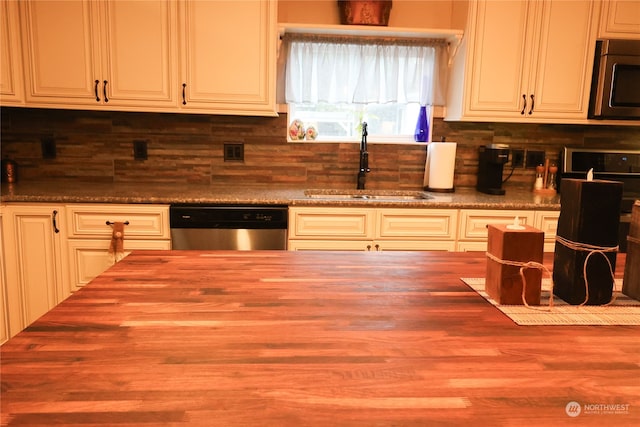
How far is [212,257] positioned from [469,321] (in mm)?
730

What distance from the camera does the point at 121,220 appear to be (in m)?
2.46

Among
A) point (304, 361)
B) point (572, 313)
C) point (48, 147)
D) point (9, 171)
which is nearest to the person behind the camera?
point (304, 361)

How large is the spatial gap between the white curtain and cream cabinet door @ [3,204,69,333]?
62.3 inches

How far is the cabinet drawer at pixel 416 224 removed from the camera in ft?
8.36

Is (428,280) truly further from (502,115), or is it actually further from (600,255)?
(502,115)

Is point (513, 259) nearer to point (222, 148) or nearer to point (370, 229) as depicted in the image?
point (370, 229)

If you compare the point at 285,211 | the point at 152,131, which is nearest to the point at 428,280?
the point at 285,211

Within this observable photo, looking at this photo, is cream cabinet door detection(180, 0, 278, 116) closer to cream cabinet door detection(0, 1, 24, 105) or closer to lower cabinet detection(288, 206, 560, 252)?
lower cabinet detection(288, 206, 560, 252)

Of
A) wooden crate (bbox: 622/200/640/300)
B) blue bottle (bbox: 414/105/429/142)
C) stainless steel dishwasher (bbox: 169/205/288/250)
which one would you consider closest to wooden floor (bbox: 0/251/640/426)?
wooden crate (bbox: 622/200/640/300)

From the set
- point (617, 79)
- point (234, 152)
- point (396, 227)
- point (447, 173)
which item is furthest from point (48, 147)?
point (617, 79)

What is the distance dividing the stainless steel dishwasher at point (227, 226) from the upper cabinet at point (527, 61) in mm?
1353

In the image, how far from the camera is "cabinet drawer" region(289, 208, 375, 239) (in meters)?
2.51

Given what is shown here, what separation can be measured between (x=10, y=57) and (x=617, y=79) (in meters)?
3.51

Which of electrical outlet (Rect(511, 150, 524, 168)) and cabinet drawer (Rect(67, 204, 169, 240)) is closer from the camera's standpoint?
cabinet drawer (Rect(67, 204, 169, 240))
